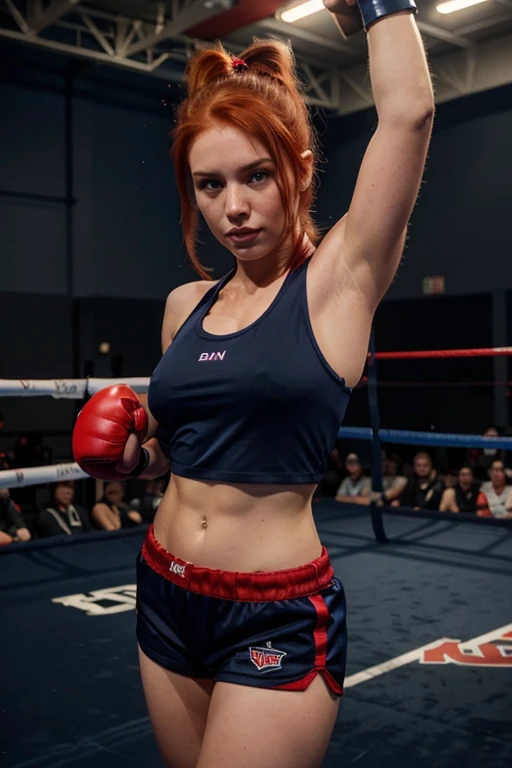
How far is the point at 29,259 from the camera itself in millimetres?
7332

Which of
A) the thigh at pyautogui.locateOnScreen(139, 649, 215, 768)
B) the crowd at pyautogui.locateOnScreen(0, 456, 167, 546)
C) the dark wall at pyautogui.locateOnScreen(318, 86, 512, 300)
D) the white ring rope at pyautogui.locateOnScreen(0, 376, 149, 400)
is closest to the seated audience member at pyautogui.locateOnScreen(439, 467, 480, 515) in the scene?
the crowd at pyautogui.locateOnScreen(0, 456, 167, 546)

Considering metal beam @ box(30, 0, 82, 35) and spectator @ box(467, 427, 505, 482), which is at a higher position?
metal beam @ box(30, 0, 82, 35)

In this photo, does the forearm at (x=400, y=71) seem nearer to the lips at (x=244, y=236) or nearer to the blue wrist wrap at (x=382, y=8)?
the blue wrist wrap at (x=382, y=8)

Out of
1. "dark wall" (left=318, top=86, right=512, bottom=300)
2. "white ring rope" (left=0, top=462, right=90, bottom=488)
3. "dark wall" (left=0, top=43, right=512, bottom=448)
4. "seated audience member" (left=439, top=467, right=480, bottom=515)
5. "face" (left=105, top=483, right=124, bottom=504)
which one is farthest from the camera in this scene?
"dark wall" (left=318, top=86, right=512, bottom=300)

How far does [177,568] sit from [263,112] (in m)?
0.62

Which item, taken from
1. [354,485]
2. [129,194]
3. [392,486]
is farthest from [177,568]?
[129,194]

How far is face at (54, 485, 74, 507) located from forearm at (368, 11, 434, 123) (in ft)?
14.2

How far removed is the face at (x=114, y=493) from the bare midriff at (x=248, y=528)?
407 cm

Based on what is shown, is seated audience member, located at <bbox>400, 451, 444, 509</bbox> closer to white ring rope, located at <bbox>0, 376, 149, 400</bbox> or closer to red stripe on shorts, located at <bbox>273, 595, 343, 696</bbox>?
white ring rope, located at <bbox>0, 376, 149, 400</bbox>

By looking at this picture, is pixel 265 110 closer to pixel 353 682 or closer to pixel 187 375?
pixel 187 375

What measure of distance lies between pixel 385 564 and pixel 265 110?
310cm

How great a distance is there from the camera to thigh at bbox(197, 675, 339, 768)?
951 mm

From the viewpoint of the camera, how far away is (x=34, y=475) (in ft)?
11.2

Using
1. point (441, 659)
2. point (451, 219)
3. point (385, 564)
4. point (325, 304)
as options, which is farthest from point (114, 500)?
point (451, 219)
